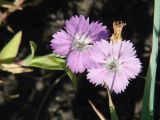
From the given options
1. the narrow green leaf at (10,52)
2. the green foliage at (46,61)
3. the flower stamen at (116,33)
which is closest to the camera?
the flower stamen at (116,33)

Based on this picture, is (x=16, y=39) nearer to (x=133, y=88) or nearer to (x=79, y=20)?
(x=79, y=20)

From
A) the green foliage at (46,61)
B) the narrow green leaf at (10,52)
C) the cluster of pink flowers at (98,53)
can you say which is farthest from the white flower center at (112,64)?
the narrow green leaf at (10,52)

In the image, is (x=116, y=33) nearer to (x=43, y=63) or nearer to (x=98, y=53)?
(x=98, y=53)

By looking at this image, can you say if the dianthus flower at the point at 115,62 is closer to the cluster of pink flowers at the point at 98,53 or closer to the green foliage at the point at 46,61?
the cluster of pink flowers at the point at 98,53

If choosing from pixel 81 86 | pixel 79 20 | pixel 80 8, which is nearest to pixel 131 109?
pixel 81 86

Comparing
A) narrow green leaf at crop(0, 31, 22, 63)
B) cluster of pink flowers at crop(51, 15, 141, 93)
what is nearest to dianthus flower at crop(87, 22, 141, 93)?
cluster of pink flowers at crop(51, 15, 141, 93)

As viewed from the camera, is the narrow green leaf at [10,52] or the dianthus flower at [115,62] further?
the narrow green leaf at [10,52]
